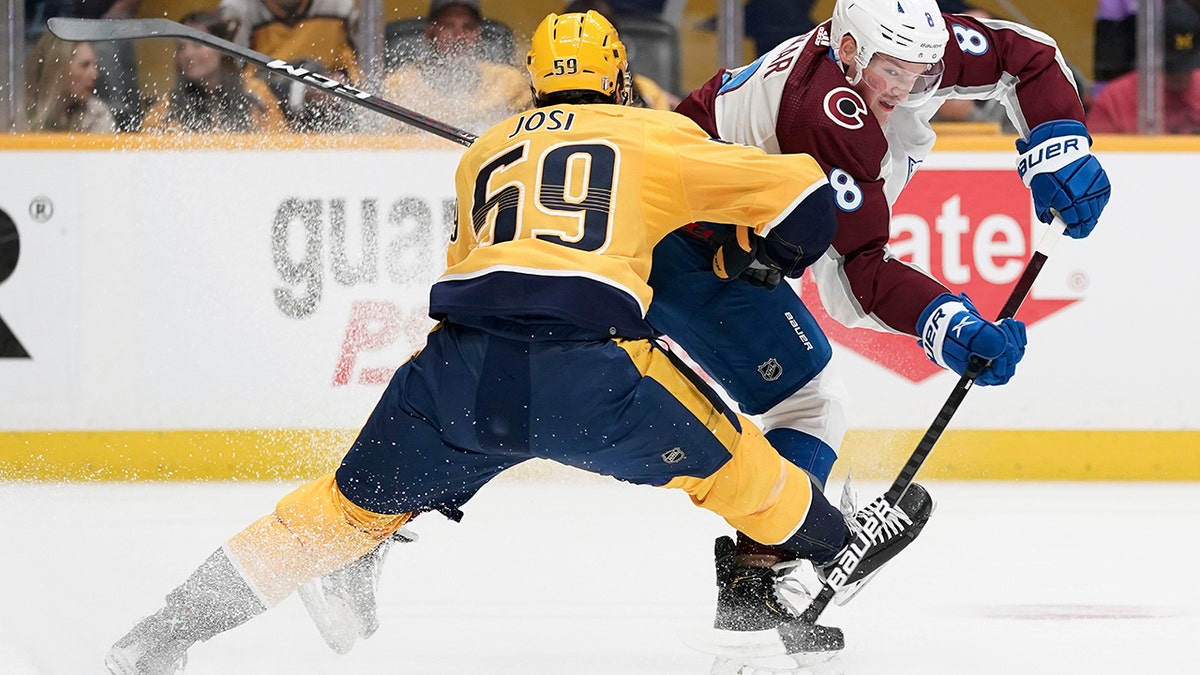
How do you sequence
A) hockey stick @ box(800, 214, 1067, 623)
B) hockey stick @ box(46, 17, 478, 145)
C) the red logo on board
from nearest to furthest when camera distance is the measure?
hockey stick @ box(800, 214, 1067, 623)
hockey stick @ box(46, 17, 478, 145)
the red logo on board


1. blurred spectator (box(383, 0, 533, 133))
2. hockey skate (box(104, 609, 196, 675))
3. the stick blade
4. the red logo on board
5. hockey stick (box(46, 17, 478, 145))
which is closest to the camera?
hockey skate (box(104, 609, 196, 675))

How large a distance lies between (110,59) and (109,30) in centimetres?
134

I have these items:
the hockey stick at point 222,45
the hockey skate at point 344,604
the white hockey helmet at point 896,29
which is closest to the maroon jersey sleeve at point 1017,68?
the white hockey helmet at point 896,29

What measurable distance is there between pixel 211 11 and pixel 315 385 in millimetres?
1230

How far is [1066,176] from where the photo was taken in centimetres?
261

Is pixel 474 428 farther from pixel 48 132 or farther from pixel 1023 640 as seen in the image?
pixel 48 132

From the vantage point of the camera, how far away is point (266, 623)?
2.79 meters

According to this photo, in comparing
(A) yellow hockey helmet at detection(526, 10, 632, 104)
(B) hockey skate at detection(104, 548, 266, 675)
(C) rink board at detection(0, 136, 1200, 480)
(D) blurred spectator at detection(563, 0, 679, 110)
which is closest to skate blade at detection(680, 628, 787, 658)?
(B) hockey skate at detection(104, 548, 266, 675)

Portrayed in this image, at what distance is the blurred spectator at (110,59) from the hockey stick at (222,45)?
122 centimetres

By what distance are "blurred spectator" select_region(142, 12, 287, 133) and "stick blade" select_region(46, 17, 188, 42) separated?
1167 millimetres

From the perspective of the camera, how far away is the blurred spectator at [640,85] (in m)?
4.68

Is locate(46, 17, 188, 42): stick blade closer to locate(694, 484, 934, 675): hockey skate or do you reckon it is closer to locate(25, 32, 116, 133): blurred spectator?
locate(25, 32, 116, 133): blurred spectator

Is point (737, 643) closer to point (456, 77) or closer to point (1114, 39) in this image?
point (456, 77)

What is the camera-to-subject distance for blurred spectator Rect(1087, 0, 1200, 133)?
463 cm
